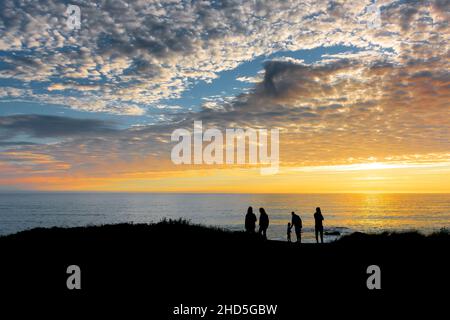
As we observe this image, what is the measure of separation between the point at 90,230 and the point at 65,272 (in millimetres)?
7122

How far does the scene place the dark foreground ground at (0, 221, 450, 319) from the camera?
417 inches

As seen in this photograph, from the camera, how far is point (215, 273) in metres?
12.9

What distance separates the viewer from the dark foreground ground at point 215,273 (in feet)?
34.7

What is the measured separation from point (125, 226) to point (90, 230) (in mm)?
1913

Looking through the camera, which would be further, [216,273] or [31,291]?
[216,273]

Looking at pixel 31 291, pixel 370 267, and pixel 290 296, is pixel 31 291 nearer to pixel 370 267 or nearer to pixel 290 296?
pixel 290 296

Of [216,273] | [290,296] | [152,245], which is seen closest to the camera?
[290,296]

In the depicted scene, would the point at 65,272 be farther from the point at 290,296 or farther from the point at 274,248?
the point at 274,248

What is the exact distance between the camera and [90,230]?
1984 cm
